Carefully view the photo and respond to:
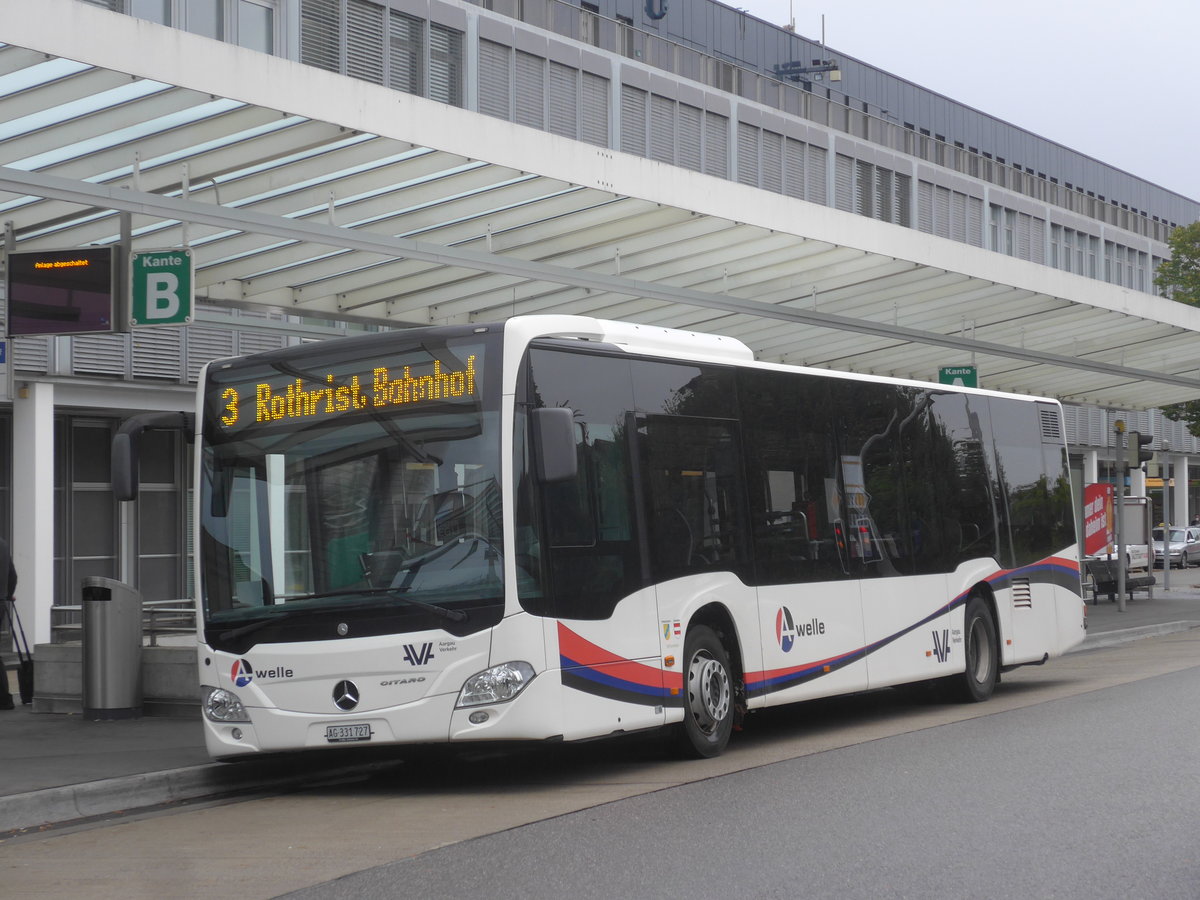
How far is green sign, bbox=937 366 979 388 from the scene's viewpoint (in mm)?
24109

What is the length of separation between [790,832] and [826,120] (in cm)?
3753

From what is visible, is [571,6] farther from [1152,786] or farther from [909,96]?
[1152,786]

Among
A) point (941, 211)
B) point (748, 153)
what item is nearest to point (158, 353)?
point (748, 153)

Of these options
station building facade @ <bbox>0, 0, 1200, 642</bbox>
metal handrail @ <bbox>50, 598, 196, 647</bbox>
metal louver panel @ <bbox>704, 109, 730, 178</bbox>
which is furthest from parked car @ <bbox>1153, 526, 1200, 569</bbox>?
metal handrail @ <bbox>50, 598, 196, 647</bbox>

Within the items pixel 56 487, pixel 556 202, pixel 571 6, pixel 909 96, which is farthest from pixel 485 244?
pixel 909 96

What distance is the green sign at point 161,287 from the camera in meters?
13.3

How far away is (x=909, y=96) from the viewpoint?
49938 mm

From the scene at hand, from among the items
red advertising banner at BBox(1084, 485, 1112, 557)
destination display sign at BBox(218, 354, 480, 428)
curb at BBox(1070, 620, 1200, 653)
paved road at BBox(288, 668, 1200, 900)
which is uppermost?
destination display sign at BBox(218, 354, 480, 428)

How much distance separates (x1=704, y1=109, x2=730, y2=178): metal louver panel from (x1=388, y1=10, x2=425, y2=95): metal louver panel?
10111 millimetres

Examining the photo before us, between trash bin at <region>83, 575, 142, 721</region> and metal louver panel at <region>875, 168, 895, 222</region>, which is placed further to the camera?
metal louver panel at <region>875, 168, 895, 222</region>

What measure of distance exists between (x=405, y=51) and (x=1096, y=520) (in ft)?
50.4

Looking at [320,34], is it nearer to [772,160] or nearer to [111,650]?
[772,160]

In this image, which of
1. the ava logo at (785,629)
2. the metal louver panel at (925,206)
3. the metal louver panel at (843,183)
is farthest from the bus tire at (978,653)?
the metal louver panel at (925,206)

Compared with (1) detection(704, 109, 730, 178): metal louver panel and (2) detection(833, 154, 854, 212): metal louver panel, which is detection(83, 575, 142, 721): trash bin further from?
(2) detection(833, 154, 854, 212): metal louver panel
